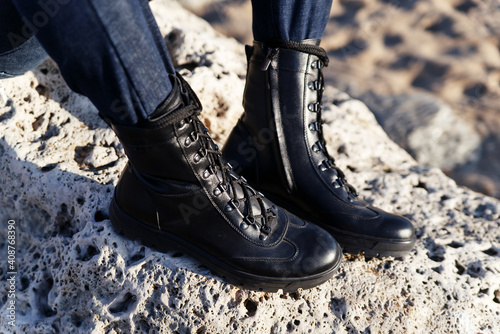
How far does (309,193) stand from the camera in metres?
1.50

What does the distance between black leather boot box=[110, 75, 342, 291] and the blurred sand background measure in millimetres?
2131

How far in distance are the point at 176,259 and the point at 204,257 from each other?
0.10 meters

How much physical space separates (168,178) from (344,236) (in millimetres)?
648

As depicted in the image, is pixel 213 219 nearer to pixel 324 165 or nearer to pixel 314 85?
pixel 324 165

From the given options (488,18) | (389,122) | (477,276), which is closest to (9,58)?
(477,276)

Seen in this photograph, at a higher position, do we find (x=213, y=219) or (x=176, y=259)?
(x=213, y=219)

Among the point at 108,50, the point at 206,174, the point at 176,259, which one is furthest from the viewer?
the point at 176,259

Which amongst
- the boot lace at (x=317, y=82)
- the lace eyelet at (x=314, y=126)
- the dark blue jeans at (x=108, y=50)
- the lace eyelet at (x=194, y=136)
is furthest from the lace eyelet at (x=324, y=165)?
the dark blue jeans at (x=108, y=50)

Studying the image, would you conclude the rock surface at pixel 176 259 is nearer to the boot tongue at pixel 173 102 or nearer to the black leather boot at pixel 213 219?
the black leather boot at pixel 213 219

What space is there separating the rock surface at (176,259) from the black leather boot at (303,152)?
12 centimetres

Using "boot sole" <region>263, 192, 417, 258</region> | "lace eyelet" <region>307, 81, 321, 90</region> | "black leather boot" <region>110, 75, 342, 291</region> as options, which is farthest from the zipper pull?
"boot sole" <region>263, 192, 417, 258</region>

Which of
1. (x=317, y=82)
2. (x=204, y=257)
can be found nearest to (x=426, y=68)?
(x=317, y=82)

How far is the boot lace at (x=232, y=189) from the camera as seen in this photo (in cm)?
124

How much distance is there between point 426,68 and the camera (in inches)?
150
